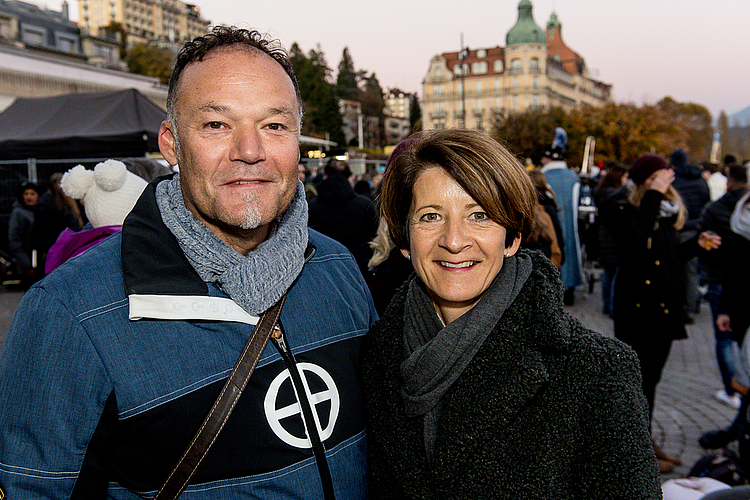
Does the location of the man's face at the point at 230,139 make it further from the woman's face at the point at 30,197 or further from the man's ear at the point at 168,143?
the woman's face at the point at 30,197

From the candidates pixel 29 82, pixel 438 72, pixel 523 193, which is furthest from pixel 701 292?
pixel 438 72

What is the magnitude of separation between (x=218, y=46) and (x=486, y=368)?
Result: 51.3 inches

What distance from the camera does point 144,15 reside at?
12594 centimetres

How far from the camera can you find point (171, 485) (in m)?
1.55

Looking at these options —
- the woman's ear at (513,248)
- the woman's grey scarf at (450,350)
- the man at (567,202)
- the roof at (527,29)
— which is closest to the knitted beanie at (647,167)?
the man at (567,202)

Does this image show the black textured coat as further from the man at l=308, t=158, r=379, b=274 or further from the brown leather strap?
the man at l=308, t=158, r=379, b=274

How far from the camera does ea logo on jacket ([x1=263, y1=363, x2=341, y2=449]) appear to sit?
168cm

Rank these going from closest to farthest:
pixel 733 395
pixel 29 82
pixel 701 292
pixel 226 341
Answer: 1. pixel 226 341
2. pixel 733 395
3. pixel 701 292
4. pixel 29 82

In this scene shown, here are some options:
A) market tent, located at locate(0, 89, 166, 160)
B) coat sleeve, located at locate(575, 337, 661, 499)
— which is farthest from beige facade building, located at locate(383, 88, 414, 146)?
coat sleeve, located at locate(575, 337, 661, 499)

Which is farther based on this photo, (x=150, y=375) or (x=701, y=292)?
(x=701, y=292)

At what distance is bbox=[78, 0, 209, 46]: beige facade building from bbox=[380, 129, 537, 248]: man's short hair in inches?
5088

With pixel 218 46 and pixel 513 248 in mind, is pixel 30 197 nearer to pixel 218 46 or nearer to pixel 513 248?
pixel 218 46

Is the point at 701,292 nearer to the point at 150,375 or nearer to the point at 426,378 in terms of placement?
the point at 426,378

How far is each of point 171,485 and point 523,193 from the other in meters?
1.36
